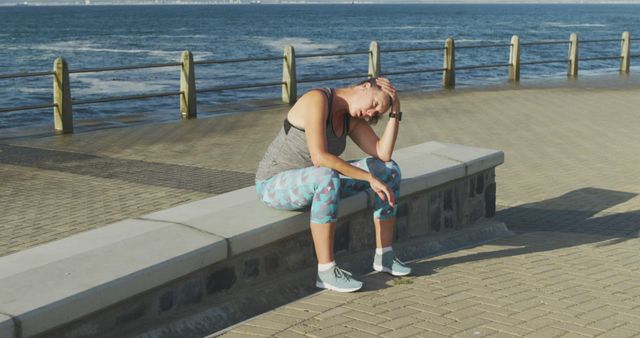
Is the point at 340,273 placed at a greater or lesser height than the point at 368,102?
lesser

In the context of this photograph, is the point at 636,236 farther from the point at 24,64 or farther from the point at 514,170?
the point at 24,64

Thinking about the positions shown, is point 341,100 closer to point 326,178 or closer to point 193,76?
point 326,178

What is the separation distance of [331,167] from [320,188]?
17cm

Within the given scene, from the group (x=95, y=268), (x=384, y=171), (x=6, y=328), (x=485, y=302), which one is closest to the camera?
(x=6, y=328)

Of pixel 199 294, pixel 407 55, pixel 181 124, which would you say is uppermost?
pixel 199 294

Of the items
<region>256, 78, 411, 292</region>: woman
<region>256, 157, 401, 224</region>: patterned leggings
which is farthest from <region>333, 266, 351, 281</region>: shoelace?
<region>256, 157, 401, 224</region>: patterned leggings

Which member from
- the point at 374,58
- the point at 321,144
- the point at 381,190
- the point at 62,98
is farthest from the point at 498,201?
the point at 374,58

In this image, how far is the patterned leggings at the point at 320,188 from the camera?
573cm

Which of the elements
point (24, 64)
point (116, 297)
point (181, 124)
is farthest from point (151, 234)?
point (24, 64)

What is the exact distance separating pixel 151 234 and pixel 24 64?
47.2 metres

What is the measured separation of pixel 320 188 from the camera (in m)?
5.74

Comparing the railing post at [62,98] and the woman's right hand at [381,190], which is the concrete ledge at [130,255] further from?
the railing post at [62,98]

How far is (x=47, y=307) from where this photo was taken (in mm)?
4383

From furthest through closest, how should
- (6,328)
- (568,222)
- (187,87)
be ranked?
1. (187,87)
2. (568,222)
3. (6,328)
